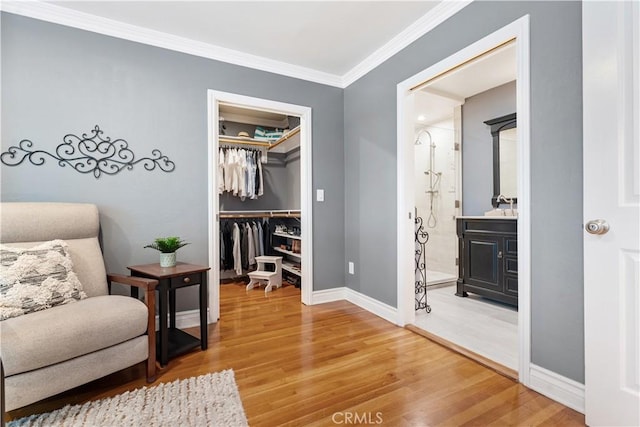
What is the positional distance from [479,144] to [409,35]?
6.57 ft

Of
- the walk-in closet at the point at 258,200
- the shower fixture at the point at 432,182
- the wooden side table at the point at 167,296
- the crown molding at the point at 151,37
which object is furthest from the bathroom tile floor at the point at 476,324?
the crown molding at the point at 151,37

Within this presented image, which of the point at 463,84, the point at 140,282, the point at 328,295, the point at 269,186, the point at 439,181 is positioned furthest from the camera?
the point at 269,186

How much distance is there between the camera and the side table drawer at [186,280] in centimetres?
202

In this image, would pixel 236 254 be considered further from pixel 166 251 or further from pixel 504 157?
pixel 504 157

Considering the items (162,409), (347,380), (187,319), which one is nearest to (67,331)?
(162,409)

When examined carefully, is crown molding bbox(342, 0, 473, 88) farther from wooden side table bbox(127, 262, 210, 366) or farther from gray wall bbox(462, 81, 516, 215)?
wooden side table bbox(127, 262, 210, 366)

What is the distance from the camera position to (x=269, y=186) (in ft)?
16.0

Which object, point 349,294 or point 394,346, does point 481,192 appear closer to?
point 349,294

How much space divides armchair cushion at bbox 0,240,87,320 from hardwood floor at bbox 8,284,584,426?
52 cm

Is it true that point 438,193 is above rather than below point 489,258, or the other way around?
above

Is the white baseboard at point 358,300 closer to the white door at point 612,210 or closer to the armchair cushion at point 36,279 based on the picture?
the white door at point 612,210

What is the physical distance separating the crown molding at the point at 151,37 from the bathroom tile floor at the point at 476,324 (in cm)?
271

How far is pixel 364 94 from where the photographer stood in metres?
3.07

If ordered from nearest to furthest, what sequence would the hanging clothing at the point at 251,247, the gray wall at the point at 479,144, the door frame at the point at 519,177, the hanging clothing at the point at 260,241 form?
the door frame at the point at 519,177, the gray wall at the point at 479,144, the hanging clothing at the point at 251,247, the hanging clothing at the point at 260,241
